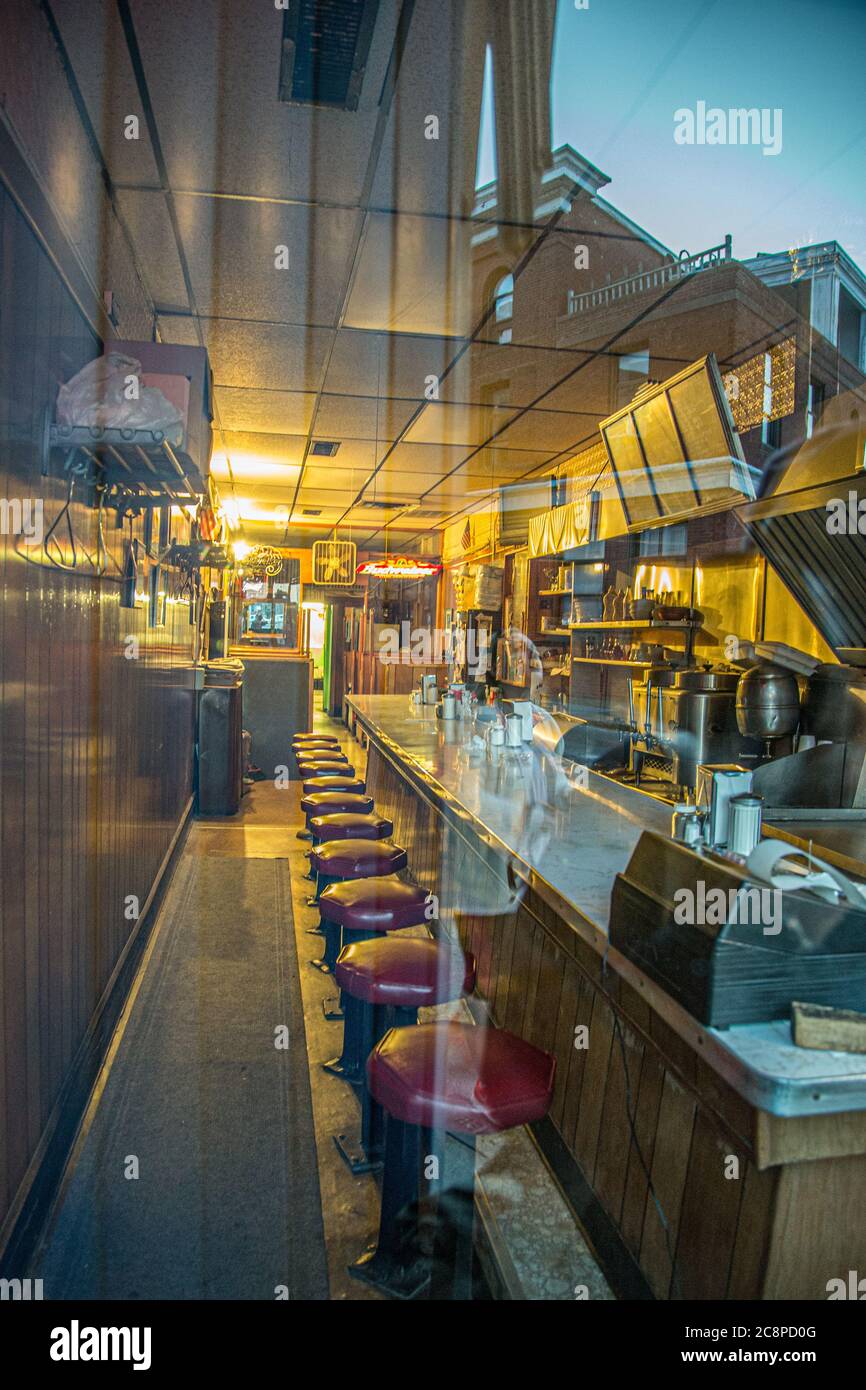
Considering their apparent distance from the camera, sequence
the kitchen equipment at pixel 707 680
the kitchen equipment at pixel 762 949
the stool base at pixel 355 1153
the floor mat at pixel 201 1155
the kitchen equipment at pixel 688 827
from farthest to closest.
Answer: the kitchen equipment at pixel 707 680 < the stool base at pixel 355 1153 < the floor mat at pixel 201 1155 < the kitchen equipment at pixel 688 827 < the kitchen equipment at pixel 762 949

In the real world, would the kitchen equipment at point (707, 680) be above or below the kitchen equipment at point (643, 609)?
below

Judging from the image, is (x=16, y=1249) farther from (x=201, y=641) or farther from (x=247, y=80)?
(x=201, y=641)

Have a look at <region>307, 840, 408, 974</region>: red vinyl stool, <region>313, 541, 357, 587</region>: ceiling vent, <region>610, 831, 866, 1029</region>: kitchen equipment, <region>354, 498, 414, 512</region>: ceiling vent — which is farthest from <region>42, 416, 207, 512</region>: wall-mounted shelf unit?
<region>313, 541, 357, 587</region>: ceiling vent

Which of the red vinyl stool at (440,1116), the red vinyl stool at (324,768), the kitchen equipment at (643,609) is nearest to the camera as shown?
the red vinyl stool at (440,1116)

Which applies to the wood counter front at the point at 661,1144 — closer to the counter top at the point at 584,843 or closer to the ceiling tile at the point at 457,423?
the counter top at the point at 584,843

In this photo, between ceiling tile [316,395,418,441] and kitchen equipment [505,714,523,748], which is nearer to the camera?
kitchen equipment [505,714,523,748]

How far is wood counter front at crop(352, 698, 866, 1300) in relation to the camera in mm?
1265

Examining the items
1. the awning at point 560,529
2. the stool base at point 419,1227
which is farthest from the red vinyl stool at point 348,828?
the awning at point 560,529

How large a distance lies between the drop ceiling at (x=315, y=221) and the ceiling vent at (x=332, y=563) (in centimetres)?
440

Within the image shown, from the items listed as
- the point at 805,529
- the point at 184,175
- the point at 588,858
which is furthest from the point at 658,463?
the point at 588,858

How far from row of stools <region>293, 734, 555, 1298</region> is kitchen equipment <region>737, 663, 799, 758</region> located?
146cm

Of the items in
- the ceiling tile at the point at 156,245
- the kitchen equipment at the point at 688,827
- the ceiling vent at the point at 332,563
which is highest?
the ceiling tile at the point at 156,245

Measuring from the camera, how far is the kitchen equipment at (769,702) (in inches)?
128

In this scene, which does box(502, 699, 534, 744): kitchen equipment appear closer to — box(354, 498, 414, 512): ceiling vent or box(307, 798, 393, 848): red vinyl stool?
box(307, 798, 393, 848): red vinyl stool
